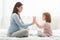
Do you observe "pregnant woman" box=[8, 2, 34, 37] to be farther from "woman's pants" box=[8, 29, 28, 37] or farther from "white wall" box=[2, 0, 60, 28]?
"white wall" box=[2, 0, 60, 28]

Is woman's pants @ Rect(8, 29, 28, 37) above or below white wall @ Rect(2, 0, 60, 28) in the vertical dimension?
below

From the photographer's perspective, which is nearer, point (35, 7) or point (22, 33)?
point (22, 33)

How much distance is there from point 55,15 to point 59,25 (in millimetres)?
302

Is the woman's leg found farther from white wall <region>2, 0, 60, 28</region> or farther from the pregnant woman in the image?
white wall <region>2, 0, 60, 28</region>

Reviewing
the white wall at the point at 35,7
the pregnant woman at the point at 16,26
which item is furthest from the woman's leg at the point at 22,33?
the white wall at the point at 35,7

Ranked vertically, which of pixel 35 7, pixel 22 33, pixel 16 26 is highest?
pixel 35 7

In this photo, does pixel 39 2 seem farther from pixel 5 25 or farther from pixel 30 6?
pixel 5 25

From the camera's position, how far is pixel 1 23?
4.82m

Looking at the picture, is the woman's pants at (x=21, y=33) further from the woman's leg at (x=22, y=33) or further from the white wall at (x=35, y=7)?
the white wall at (x=35, y=7)

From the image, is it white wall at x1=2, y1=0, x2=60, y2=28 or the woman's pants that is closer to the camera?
the woman's pants

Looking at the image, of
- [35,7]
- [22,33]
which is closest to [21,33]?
[22,33]

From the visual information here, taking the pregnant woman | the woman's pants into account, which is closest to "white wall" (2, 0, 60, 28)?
the pregnant woman

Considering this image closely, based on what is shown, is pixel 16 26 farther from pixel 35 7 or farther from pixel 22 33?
pixel 35 7

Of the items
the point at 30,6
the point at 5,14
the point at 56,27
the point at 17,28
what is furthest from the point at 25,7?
the point at 17,28
